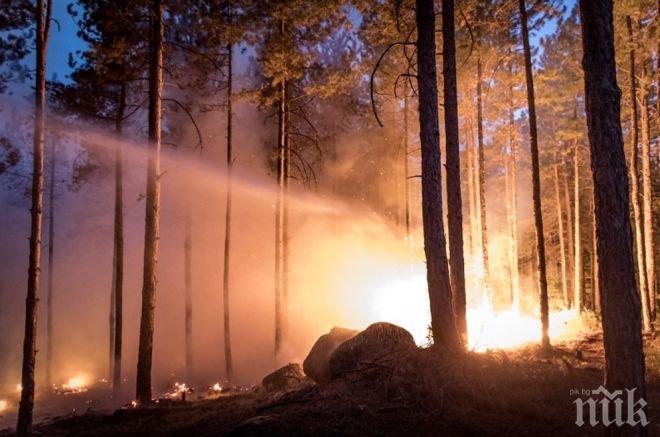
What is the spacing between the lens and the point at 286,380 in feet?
42.1


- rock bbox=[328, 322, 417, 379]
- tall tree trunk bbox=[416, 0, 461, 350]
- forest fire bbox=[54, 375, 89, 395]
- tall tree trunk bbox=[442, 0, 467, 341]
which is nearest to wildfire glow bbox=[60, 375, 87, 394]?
forest fire bbox=[54, 375, 89, 395]

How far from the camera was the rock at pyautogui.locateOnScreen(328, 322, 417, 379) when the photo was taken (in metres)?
8.37

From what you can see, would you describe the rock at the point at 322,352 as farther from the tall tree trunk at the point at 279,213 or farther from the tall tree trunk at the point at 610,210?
the tall tree trunk at the point at 610,210

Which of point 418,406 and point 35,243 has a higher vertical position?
point 35,243

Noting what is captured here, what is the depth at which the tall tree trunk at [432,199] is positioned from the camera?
8469mm

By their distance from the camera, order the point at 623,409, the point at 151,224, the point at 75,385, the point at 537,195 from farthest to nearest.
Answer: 1. the point at 75,385
2. the point at 537,195
3. the point at 151,224
4. the point at 623,409

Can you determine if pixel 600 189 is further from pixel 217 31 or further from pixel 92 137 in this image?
pixel 92 137

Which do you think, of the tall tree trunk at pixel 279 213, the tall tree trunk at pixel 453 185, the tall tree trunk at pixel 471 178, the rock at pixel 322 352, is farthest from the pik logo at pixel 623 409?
the tall tree trunk at pixel 471 178

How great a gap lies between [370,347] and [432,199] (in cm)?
332

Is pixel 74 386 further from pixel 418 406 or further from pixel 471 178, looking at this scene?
pixel 471 178

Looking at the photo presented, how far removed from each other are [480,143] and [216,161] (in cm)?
1687

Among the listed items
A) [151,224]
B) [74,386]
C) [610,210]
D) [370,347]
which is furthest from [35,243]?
[74,386]

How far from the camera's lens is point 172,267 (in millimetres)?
34844

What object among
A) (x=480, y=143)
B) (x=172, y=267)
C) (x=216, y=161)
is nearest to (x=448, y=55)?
(x=480, y=143)
